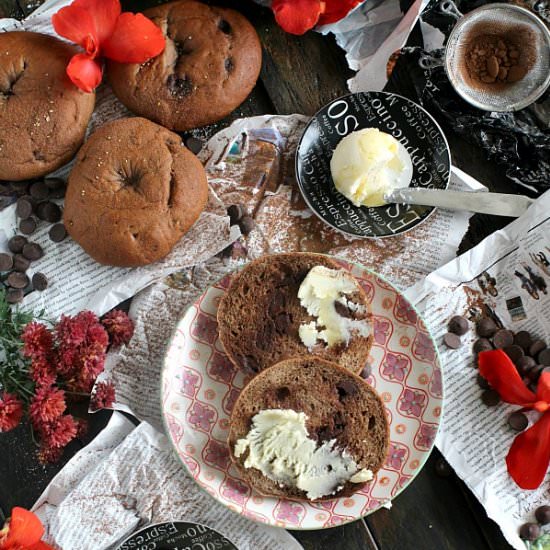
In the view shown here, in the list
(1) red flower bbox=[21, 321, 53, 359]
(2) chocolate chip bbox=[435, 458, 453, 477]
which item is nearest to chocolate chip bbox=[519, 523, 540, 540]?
(2) chocolate chip bbox=[435, 458, 453, 477]

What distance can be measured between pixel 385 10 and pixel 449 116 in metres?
0.37

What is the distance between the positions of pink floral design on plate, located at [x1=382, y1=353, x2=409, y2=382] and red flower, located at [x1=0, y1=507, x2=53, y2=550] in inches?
40.1

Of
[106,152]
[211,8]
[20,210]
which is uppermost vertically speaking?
[211,8]

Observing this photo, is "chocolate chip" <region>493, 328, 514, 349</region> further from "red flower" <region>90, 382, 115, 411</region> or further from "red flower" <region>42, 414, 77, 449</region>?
"red flower" <region>42, 414, 77, 449</region>

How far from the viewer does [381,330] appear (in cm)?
208

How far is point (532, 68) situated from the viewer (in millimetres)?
2066

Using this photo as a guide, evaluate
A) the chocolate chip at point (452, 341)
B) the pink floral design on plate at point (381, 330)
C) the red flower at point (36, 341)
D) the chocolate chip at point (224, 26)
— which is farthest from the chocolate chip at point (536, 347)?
the red flower at point (36, 341)

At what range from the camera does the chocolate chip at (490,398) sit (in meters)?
2.10

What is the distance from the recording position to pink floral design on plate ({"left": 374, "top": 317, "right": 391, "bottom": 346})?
2.08 m

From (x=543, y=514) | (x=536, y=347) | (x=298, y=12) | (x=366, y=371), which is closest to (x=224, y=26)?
(x=298, y=12)

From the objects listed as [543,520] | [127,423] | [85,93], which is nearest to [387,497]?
[543,520]

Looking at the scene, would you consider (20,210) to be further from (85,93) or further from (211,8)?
(211,8)

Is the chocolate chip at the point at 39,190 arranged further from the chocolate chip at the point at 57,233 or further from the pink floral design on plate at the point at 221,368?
the pink floral design on plate at the point at 221,368

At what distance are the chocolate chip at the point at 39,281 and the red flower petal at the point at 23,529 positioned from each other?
602 mm
